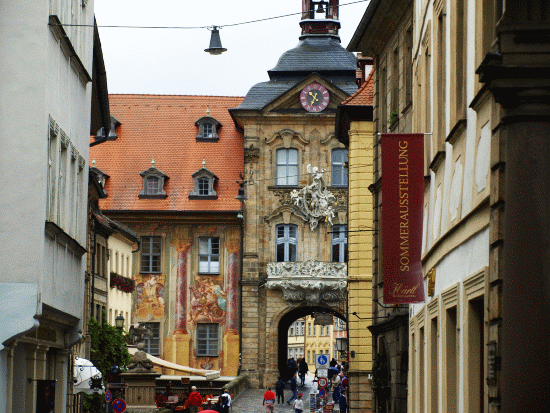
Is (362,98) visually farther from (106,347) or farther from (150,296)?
(150,296)

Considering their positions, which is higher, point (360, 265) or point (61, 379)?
point (360, 265)

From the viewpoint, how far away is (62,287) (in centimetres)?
1681

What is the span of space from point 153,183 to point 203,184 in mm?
2330

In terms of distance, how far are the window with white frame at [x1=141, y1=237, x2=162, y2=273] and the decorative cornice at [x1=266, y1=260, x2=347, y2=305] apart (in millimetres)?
5448

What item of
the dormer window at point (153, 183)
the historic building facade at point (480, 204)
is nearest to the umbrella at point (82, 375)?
the historic building facade at point (480, 204)

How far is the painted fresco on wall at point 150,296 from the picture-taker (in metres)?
Answer: 50.0

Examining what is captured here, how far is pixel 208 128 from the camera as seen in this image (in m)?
53.7

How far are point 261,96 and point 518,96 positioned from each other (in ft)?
142

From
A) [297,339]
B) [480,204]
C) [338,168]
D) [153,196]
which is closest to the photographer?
[480,204]

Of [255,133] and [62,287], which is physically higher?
[255,133]

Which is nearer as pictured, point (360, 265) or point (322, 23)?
point (360, 265)

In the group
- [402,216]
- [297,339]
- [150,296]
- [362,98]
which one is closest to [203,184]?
[150,296]

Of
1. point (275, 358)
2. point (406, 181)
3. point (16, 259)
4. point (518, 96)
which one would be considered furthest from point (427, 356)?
point (275, 358)

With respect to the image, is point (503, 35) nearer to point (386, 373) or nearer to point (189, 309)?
point (386, 373)
